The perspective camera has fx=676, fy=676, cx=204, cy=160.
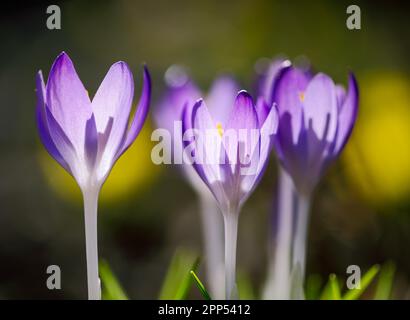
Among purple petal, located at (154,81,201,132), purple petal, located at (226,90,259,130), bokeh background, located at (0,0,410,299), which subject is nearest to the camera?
purple petal, located at (226,90,259,130)

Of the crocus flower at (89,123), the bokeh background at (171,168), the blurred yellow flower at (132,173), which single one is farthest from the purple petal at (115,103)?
the blurred yellow flower at (132,173)

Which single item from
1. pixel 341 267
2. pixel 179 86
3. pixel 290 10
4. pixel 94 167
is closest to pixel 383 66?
pixel 290 10

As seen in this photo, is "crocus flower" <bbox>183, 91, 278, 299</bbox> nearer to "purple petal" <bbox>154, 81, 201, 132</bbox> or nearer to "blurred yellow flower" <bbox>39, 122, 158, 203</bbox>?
"purple petal" <bbox>154, 81, 201, 132</bbox>

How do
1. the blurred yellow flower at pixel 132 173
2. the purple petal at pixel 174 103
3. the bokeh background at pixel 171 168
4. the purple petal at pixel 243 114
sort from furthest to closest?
1. the blurred yellow flower at pixel 132 173
2. the bokeh background at pixel 171 168
3. the purple petal at pixel 174 103
4. the purple petal at pixel 243 114

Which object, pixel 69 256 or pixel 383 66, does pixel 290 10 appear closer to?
pixel 383 66

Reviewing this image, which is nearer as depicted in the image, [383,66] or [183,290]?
[183,290]

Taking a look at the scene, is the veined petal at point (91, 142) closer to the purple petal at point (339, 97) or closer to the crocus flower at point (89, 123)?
the crocus flower at point (89, 123)

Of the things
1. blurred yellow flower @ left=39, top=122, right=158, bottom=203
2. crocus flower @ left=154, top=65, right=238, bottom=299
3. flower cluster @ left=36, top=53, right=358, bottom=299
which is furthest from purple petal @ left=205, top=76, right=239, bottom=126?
blurred yellow flower @ left=39, top=122, right=158, bottom=203

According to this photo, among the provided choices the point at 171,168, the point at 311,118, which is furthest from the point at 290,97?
the point at 171,168
